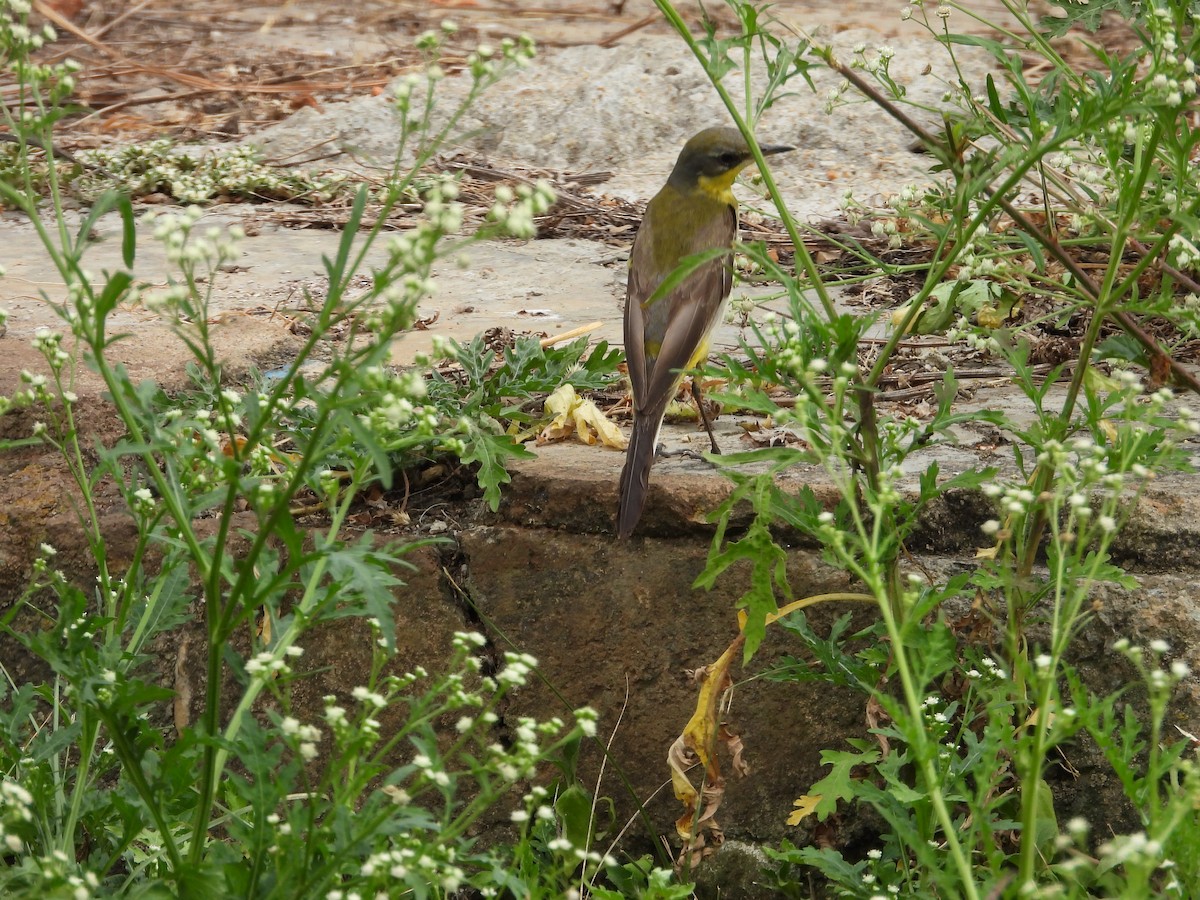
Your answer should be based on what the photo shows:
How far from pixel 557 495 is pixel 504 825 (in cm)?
100

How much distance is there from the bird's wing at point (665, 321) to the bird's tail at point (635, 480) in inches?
9.4

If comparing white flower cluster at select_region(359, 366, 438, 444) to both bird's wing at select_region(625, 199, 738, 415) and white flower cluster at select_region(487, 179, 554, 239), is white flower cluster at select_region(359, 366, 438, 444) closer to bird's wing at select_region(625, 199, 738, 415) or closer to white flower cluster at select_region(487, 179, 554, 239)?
white flower cluster at select_region(487, 179, 554, 239)

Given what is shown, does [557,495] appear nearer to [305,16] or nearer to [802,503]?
[802,503]

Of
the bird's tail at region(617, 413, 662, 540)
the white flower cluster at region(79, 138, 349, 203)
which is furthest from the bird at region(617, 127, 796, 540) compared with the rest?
the white flower cluster at region(79, 138, 349, 203)

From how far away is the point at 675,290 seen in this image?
4.88 metres

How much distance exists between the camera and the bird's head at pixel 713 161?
586cm

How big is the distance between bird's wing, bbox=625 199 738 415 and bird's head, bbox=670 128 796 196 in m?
0.58

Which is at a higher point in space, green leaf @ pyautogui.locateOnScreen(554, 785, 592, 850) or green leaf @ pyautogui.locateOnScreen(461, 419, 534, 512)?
green leaf @ pyautogui.locateOnScreen(461, 419, 534, 512)

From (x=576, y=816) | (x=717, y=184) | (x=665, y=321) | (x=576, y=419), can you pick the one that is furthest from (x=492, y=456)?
(x=717, y=184)

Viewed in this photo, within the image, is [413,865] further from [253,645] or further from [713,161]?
[713,161]

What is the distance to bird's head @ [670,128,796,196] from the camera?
19.2 feet

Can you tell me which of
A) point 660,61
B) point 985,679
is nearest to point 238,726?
point 985,679

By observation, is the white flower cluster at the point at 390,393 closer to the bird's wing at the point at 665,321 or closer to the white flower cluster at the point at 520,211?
the white flower cluster at the point at 520,211

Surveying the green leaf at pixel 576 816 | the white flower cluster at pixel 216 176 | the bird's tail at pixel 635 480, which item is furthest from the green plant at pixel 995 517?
the white flower cluster at pixel 216 176
